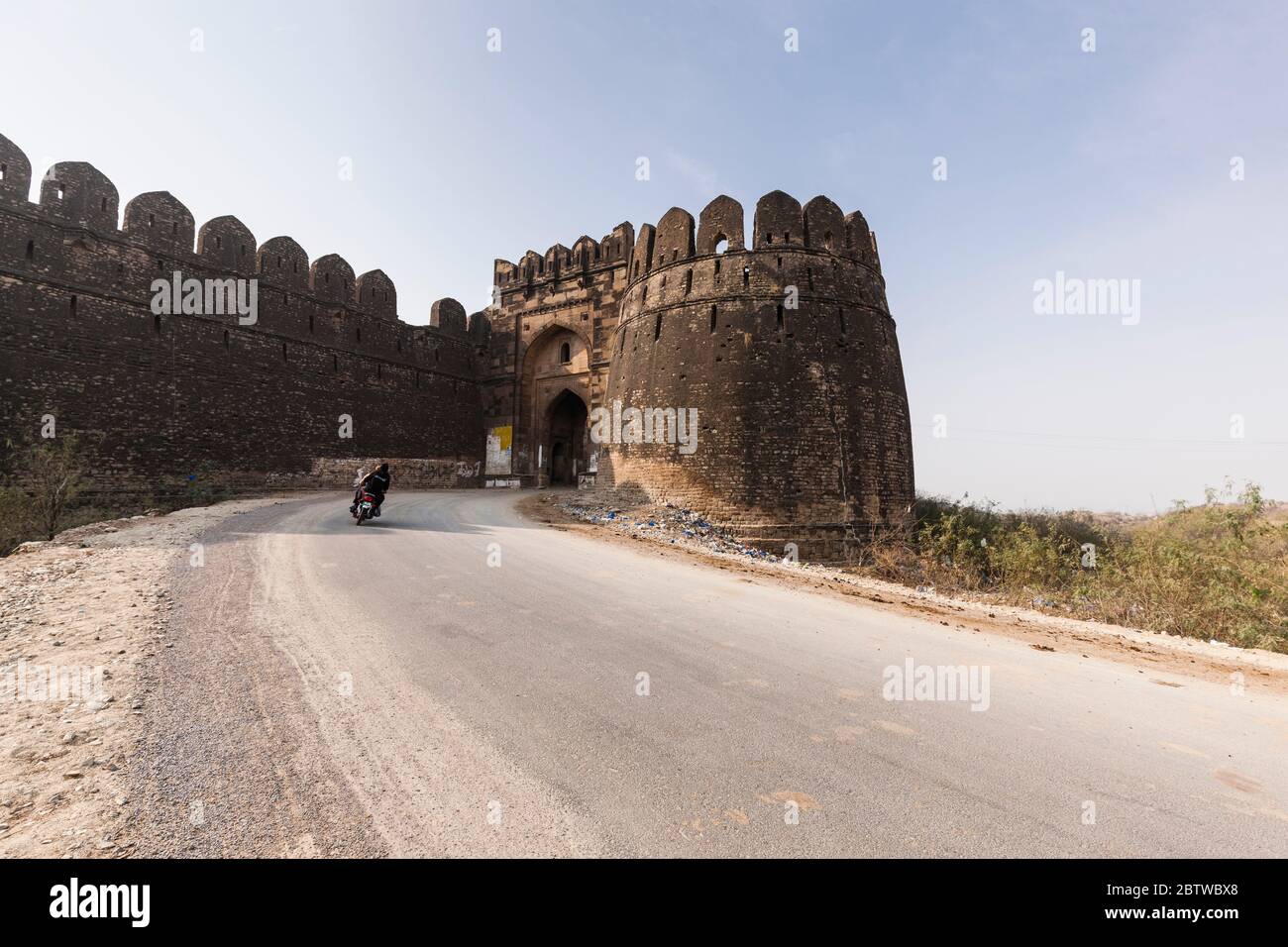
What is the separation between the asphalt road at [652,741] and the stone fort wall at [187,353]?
619 inches

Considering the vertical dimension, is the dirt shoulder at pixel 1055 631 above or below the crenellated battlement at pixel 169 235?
below

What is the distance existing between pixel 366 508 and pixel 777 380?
10290 mm

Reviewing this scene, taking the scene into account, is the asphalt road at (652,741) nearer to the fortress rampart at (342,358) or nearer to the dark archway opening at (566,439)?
the fortress rampart at (342,358)

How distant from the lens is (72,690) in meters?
3.06

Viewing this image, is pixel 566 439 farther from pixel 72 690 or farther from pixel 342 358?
pixel 72 690

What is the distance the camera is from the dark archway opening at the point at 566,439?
89.6 ft

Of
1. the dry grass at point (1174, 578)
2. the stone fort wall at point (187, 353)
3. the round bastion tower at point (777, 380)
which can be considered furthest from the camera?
the stone fort wall at point (187, 353)

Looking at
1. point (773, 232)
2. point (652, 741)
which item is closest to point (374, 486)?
point (652, 741)

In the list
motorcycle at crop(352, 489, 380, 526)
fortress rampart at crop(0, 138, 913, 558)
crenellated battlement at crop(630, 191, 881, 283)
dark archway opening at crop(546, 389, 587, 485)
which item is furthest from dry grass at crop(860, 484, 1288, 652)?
dark archway opening at crop(546, 389, 587, 485)

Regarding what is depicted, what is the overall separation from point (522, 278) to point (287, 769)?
Answer: 91.4ft

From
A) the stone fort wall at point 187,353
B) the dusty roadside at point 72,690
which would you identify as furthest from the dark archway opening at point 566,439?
the dusty roadside at point 72,690

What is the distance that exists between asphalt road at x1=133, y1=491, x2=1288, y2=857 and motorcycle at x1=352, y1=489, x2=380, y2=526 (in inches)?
197

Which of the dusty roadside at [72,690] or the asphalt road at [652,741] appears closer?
the dusty roadside at [72,690]
